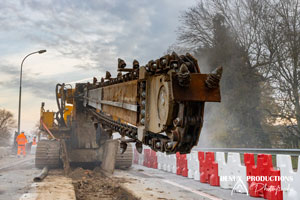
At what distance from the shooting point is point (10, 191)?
7613 mm

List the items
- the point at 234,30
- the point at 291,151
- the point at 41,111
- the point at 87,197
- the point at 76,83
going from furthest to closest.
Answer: the point at 234,30
the point at 41,111
the point at 291,151
the point at 76,83
the point at 87,197

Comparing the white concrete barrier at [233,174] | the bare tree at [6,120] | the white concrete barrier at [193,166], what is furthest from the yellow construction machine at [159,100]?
the bare tree at [6,120]

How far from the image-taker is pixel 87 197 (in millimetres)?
7219

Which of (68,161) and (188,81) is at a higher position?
(188,81)

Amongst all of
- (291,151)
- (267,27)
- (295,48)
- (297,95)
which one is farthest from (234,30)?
(291,151)

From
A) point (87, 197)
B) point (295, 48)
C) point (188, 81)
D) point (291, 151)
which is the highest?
point (295, 48)

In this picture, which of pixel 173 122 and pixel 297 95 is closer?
pixel 173 122

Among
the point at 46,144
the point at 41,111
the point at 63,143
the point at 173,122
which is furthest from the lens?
the point at 41,111

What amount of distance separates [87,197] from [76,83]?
10.0ft

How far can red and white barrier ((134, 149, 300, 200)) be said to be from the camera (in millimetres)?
6562

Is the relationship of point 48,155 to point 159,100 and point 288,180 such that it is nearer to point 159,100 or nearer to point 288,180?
point 288,180

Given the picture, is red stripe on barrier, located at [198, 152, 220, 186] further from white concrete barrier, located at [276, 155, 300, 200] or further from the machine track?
the machine track

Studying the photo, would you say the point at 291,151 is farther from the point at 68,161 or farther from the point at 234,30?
the point at 234,30

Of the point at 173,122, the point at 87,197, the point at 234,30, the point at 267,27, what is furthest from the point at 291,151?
the point at 234,30
